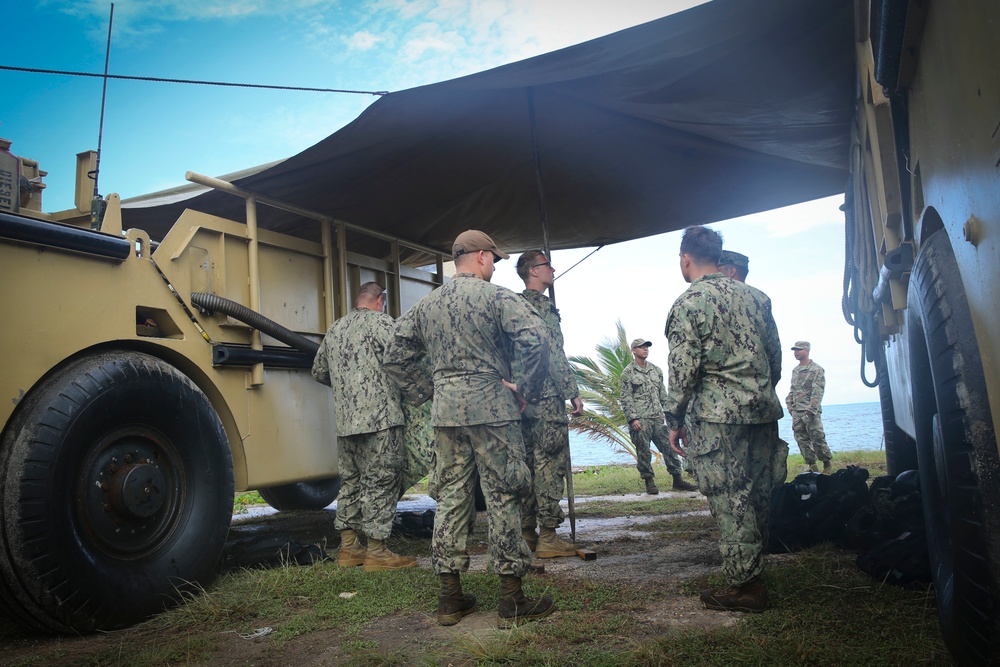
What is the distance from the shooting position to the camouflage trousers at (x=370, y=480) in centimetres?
462

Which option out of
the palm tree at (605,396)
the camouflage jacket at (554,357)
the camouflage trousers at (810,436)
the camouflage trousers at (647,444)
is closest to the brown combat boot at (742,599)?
the camouflage jacket at (554,357)

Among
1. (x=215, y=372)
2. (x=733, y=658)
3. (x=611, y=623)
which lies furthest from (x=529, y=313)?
(x=215, y=372)

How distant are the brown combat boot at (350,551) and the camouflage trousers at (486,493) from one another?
149 cm

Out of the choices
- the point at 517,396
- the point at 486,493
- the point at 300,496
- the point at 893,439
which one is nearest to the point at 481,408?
the point at 517,396

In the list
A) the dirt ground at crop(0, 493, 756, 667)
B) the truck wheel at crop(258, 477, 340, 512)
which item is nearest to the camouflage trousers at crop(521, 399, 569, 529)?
the dirt ground at crop(0, 493, 756, 667)

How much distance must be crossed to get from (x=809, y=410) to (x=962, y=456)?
8783mm

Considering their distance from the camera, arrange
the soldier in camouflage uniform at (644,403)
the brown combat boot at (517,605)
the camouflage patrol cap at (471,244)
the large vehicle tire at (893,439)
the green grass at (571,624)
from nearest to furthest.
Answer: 1. the green grass at (571,624)
2. the brown combat boot at (517,605)
3. the camouflage patrol cap at (471,244)
4. the large vehicle tire at (893,439)
5. the soldier in camouflage uniform at (644,403)

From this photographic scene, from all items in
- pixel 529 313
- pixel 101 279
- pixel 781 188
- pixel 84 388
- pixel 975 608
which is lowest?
pixel 975 608

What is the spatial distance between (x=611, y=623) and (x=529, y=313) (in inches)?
56.4

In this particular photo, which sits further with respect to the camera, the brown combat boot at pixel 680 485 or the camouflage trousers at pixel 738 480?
the brown combat boot at pixel 680 485

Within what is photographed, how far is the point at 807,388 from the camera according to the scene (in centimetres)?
1029

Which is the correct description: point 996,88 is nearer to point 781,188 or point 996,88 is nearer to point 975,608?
point 975,608

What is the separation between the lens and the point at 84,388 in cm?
328

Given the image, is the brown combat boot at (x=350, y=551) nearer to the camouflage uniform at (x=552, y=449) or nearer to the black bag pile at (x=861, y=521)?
the camouflage uniform at (x=552, y=449)
